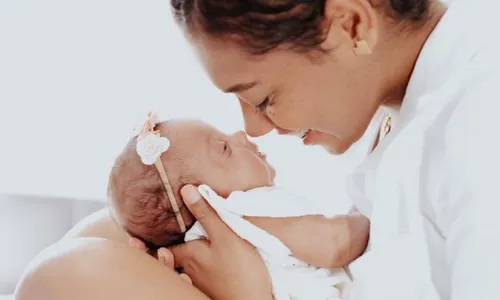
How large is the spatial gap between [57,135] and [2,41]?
251 millimetres

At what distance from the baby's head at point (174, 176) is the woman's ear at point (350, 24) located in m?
0.32

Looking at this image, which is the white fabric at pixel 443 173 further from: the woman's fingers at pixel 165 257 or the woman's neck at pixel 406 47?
the woman's fingers at pixel 165 257

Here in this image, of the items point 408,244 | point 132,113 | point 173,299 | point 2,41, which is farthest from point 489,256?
point 2,41

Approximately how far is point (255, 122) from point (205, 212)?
179 mm

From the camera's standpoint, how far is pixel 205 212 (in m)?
1.14

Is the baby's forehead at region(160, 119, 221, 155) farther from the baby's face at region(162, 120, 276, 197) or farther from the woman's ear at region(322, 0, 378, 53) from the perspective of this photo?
the woman's ear at region(322, 0, 378, 53)

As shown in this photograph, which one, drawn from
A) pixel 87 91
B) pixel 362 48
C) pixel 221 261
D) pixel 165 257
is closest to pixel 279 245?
pixel 221 261

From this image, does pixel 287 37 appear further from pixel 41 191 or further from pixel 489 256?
pixel 41 191

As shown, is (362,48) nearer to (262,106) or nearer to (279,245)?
(262,106)

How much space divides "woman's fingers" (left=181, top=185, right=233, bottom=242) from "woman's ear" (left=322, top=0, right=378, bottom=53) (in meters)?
0.34

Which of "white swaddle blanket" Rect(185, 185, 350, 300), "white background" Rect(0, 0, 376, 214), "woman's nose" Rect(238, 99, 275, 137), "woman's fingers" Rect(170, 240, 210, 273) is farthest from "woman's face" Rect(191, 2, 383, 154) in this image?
"white background" Rect(0, 0, 376, 214)

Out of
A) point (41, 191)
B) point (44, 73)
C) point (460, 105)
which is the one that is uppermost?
point (460, 105)

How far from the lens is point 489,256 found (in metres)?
0.80

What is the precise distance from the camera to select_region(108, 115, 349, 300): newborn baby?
111cm
